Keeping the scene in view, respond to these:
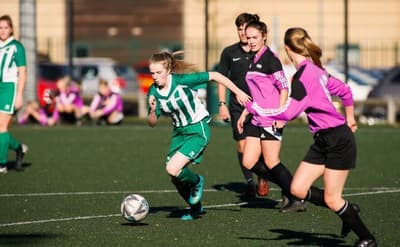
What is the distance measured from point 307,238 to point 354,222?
72 centimetres

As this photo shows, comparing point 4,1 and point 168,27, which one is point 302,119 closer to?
point 4,1

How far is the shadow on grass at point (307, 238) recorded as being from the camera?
8.59m

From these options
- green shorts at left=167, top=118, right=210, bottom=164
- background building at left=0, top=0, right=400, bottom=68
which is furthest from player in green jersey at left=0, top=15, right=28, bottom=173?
background building at left=0, top=0, right=400, bottom=68

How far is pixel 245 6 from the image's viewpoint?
43.7 metres

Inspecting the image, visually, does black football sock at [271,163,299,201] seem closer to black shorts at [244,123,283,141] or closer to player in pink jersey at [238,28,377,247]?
black shorts at [244,123,283,141]

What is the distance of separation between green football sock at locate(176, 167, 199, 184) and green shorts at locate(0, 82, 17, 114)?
423 cm

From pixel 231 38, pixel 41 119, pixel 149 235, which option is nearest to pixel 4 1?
pixel 231 38

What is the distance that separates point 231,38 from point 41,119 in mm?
18638

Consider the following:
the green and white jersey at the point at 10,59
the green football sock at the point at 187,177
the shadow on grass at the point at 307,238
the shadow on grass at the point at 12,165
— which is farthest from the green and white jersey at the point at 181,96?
the shadow on grass at the point at 12,165

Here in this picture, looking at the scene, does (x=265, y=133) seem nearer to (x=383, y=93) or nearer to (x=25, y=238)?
(x=25, y=238)

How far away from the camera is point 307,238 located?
8859 mm

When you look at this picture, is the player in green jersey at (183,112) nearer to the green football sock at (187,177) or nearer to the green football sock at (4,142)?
the green football sock at (187,177)

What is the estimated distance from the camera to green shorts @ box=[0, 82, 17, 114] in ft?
44.8

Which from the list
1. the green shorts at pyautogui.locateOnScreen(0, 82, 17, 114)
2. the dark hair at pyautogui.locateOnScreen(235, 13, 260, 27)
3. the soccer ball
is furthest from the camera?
the green shorts at pyautogui.locateOnScreen(0, 82, 17, 114)
